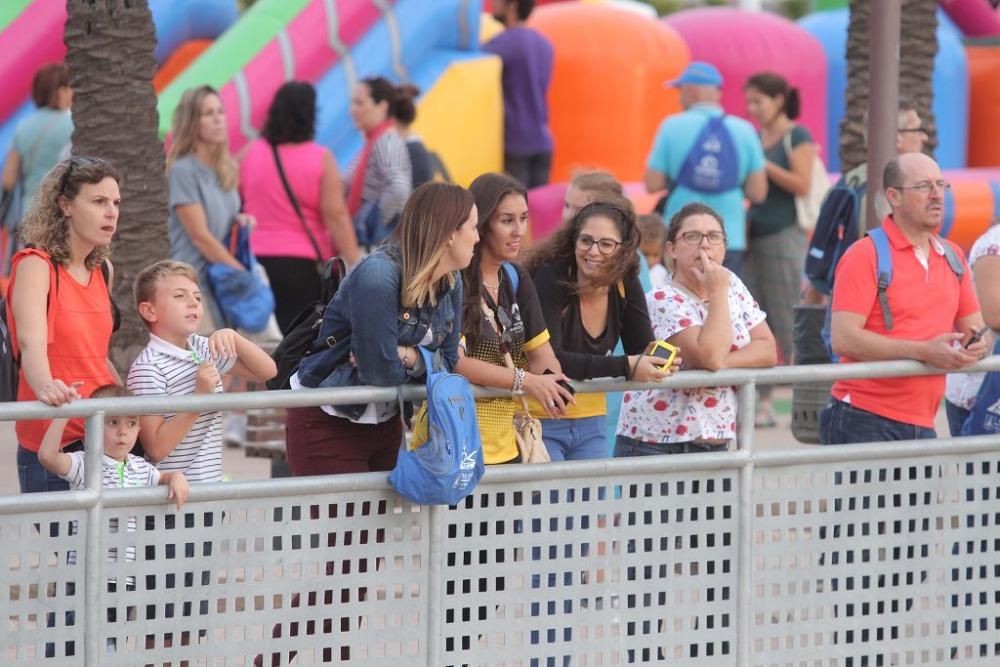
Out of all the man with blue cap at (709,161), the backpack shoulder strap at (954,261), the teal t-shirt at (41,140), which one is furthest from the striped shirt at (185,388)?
the man with blue cap at (709,161)

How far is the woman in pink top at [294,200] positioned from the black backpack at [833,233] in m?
2.45

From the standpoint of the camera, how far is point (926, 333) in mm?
6055

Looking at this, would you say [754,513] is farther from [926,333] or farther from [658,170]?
[658,170]

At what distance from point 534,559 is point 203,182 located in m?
4.10

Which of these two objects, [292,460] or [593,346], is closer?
[292,460]

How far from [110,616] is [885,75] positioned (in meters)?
4.43

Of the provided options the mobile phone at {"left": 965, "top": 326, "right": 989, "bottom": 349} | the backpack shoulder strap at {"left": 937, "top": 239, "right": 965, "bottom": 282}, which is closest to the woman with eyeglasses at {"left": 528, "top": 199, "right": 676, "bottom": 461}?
the mobile phone at {"left": 965, "top": 326, "right": 989, "bottom": 349}

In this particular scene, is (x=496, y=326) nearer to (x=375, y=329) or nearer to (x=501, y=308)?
(x=501, y=308)

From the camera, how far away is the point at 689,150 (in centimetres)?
1016

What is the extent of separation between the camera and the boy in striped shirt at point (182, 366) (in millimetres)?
4977

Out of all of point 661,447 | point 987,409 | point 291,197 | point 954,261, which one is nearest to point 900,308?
point 954,261

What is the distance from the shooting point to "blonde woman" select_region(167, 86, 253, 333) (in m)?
8.41

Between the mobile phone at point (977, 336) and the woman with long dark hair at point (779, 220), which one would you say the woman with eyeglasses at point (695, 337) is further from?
the woman with long dark hair at point (779, 220)

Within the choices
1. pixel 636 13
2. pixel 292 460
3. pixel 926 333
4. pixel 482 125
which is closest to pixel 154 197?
pixel 292 460
